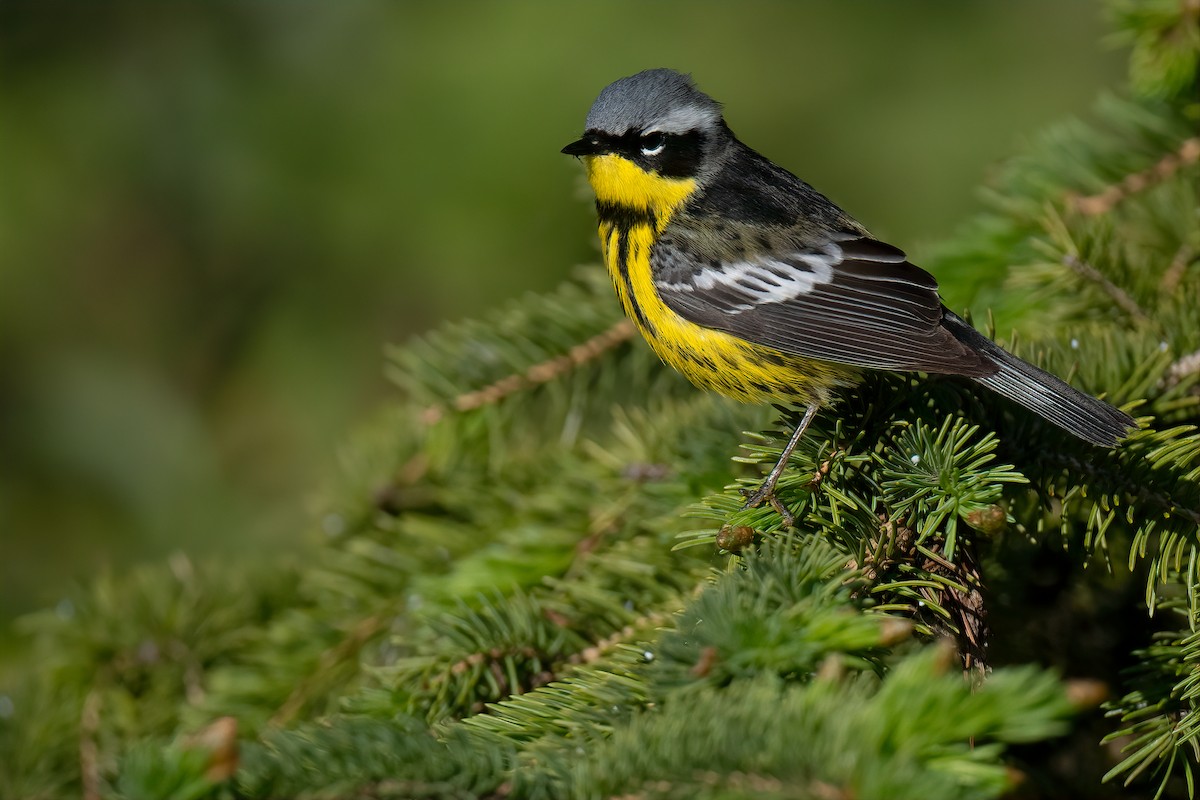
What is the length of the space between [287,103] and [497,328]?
2.66 metres

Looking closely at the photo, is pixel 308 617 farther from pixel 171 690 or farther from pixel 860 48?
pixel 860 48

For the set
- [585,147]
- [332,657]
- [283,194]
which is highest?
[283,194]

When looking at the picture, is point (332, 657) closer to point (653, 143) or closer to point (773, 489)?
point (773, 489)

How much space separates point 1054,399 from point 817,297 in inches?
29.8

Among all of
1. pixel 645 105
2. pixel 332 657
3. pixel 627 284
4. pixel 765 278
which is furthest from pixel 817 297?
pixel 332 657

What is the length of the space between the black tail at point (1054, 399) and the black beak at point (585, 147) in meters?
1.12

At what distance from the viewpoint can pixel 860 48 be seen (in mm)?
5215

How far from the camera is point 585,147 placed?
9.07 ft

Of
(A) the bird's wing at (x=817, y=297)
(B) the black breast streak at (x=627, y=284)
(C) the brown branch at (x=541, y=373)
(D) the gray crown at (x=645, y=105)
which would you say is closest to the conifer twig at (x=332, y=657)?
(C) the brown branch at (x=541, y=373)

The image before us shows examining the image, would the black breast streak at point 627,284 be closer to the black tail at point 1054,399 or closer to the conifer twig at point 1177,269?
the black tail at point 1054,399

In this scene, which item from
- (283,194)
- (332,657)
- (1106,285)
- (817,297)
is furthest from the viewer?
(283,194)

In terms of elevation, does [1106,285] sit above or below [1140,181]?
below

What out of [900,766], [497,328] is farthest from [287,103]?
[900,766]

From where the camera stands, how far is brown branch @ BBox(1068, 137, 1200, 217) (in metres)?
2.79
